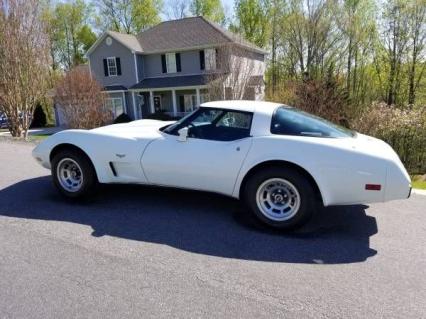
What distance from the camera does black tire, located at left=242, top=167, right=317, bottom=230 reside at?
12.1 ft

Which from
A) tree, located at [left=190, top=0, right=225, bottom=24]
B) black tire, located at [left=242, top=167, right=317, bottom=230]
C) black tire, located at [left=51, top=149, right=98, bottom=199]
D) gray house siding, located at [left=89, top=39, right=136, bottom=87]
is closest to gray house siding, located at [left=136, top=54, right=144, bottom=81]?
gray house siding, located at [left=89, top=39, right=136, bottom=87]

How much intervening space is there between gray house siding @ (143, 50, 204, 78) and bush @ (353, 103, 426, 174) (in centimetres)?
1751

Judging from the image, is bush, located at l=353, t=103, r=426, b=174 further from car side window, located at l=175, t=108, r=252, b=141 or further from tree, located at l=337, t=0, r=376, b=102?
tree, located at l=337, t=0, r=376, b=102

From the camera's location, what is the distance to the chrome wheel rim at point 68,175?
4742 millimetres

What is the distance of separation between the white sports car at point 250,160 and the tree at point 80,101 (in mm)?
12374

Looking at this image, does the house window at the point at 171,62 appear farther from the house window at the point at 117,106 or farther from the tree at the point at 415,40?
the tree at the point at 415,40

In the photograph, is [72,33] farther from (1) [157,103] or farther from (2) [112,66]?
(1) [157,103]

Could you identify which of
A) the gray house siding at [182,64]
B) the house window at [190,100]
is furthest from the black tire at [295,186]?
the house window at [190,100]

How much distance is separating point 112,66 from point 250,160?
27.5 metres

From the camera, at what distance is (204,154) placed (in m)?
4.04

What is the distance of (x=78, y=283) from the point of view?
2.82 meters

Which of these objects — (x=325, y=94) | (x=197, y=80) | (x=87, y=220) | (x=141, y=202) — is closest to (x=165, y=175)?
(x=141, y=202)

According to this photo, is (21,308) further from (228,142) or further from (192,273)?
(228,142)

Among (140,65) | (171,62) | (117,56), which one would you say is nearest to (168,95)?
(171,62)
